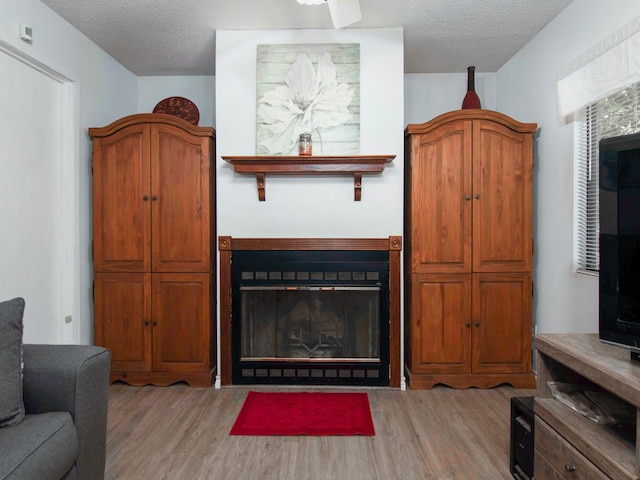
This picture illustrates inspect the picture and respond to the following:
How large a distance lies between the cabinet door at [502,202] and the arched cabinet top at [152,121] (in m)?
2.04

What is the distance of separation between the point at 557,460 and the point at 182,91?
12.9 ft

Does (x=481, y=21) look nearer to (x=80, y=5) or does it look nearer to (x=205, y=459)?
(x=80, y=5)

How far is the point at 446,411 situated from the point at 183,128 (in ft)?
8.92

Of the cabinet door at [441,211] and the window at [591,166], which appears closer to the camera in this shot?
the window at [591,166]

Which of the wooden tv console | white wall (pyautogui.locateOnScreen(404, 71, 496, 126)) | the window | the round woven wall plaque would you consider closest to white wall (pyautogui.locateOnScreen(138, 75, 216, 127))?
the round woven wall plaque

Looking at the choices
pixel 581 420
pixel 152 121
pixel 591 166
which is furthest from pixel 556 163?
pixel 152 121

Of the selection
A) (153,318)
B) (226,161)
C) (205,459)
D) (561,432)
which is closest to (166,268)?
(153,318)

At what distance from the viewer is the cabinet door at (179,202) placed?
9.93 feet

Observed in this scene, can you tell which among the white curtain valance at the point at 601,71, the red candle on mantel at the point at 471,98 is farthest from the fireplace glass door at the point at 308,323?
the white curtain valance at the point at 601,71

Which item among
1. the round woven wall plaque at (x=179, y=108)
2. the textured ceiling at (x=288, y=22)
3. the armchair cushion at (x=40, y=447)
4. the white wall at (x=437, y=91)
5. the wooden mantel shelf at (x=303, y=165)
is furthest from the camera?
the white wall at (x=437, y=91)

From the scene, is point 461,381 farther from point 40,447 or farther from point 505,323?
point 40,447

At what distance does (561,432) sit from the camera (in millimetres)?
1565

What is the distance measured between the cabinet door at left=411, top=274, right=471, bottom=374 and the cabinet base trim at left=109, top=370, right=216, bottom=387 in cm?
158

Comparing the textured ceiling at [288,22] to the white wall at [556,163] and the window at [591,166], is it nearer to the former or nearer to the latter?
the white wall at [556,163]
